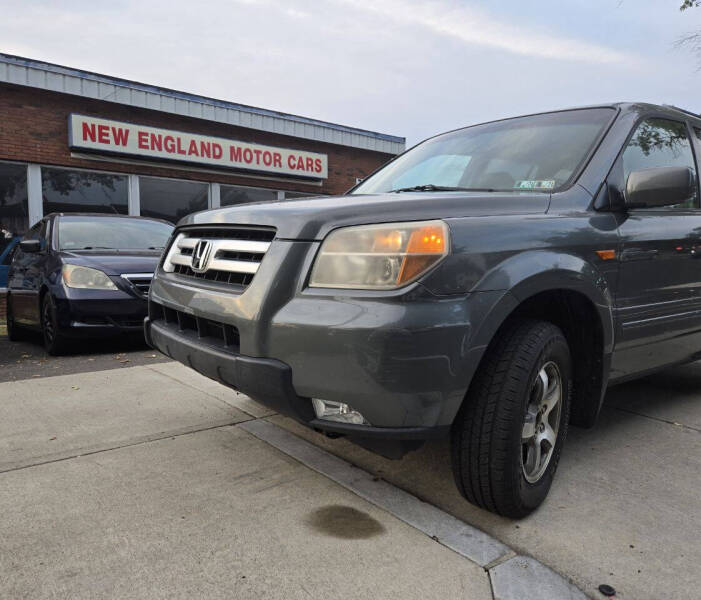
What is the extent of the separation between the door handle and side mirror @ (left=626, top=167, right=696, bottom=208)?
8.6 inches

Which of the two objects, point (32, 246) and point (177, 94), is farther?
point (177, 94)

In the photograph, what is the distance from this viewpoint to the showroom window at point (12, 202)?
9.62 metres

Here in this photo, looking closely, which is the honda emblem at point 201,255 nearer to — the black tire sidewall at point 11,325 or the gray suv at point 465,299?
the gray suv at point 465,299

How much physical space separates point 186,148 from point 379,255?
33.9ft

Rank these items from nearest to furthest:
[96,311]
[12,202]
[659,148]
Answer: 1. [659,148]
2. [96,311]
3. [12,202]

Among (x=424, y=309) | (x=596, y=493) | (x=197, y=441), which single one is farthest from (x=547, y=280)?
(x=197, y=441)

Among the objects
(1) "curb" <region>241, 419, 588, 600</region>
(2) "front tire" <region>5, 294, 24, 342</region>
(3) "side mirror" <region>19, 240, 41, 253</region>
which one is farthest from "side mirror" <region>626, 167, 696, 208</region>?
(2) "front tire" <region>5, 294, 24, 342</region>

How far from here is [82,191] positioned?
1036 centimetres

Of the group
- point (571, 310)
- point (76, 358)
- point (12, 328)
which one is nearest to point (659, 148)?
point (571, 310)

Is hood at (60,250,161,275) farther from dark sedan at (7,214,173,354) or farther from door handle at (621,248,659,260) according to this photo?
door handle at (621,248,659,260)

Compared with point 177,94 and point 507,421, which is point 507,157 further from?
point 177,94

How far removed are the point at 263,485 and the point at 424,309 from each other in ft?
3.94

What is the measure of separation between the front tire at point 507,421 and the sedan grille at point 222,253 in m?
0.95

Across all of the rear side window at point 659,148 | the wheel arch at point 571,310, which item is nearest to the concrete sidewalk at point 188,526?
→ the wheel arch at point 571,310
